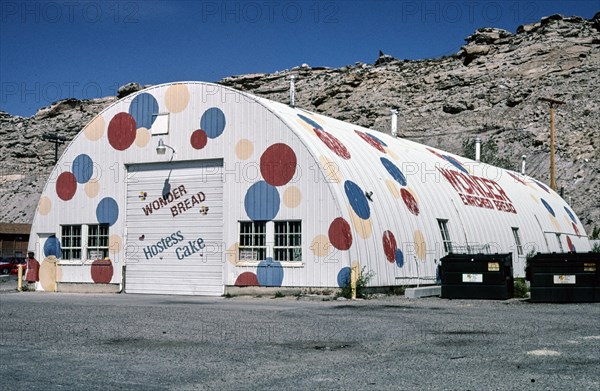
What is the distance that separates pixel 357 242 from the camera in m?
20.0

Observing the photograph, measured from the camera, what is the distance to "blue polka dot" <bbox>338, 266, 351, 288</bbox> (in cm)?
1969

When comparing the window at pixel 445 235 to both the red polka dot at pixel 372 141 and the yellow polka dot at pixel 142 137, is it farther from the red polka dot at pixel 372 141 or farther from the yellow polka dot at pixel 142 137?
the yellow polka dot at pixel 142 137

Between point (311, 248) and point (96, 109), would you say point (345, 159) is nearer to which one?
point (311, 248)

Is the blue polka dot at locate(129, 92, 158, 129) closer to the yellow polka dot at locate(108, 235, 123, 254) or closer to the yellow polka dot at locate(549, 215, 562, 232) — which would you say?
the yellow polka dot at locate(108, 235, 123, 254)

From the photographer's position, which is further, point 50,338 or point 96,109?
point 96,109

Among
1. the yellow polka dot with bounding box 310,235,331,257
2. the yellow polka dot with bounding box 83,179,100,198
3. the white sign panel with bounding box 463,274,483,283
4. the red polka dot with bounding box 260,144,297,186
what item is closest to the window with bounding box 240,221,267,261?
the red polka dot with bounding box 260,144,297,186

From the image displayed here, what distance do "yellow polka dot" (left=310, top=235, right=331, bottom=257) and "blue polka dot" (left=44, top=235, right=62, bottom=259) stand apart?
9.75 metres

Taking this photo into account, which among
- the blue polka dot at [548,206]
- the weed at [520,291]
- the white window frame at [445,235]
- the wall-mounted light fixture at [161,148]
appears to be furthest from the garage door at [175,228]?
the blue polka dot at [548,206]

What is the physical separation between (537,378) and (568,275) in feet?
38.1

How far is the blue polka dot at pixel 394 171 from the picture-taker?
24.1 metres

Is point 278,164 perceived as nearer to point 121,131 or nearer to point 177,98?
point 177,98

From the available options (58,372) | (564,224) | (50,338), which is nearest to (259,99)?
(50,338)

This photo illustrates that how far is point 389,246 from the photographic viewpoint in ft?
70.0

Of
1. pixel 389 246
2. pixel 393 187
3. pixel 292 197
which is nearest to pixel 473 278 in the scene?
pixel 389 246
